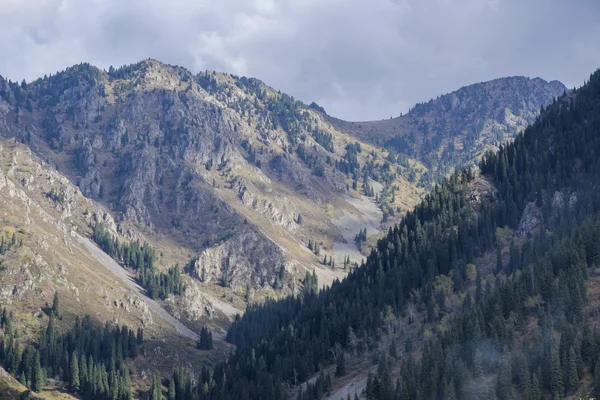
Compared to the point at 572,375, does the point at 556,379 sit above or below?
below

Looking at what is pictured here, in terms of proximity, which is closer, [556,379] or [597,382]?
[597,382]

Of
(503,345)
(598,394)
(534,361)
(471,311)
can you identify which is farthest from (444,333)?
(598,394)

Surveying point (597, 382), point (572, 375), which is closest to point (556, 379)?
point (572, 375)

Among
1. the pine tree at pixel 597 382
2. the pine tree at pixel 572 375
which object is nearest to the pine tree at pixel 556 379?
the pine tree at pixel 572 375

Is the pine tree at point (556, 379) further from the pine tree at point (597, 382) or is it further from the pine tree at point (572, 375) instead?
the pine tree at point (597, 382)

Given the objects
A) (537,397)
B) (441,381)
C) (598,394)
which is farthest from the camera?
(441,381)

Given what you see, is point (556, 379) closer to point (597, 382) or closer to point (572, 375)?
point (572, 375)

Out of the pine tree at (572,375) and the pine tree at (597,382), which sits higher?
the pine tree at (572,375)

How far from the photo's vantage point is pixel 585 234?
198 m

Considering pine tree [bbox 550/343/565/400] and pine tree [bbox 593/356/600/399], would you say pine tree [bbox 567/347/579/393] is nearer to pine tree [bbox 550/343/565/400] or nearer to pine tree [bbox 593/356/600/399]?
pine tree [bbox 550/343/565/400]

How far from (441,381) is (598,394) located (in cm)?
3923

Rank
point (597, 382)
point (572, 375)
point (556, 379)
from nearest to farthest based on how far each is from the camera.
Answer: point (597, 382) < point (572, 375) < point (556, 379)

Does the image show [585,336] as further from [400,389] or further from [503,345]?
[400,389]

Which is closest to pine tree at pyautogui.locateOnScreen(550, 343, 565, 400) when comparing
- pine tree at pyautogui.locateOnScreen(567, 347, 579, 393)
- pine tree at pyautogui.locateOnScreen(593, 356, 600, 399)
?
pine tree at pyautogui.locateOnScreen(567, 347, 579, 393)
